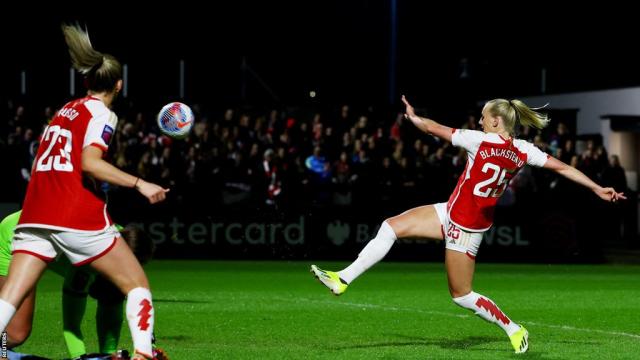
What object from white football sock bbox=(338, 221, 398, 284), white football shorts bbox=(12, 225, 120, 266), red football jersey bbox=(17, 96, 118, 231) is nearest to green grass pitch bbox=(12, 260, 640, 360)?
white football sock bbox=(338, 221, 398, 284)

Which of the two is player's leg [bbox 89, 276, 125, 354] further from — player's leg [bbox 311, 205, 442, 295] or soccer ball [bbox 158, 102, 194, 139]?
soccer ball [bbox 158, 102, 194, 139]

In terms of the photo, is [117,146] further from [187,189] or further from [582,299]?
[582,299]

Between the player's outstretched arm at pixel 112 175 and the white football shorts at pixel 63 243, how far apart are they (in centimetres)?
35

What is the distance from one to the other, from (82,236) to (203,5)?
39.2m

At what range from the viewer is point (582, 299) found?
1550 cm

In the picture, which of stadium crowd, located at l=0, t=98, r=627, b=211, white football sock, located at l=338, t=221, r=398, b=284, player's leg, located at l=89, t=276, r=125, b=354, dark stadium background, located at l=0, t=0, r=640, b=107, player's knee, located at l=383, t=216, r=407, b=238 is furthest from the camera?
dark stadium background, located at l=0, t=0, r=640, b=107

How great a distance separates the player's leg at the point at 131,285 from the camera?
686cm

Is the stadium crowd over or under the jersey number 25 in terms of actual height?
under

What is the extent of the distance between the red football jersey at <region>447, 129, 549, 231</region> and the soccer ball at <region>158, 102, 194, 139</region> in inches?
120

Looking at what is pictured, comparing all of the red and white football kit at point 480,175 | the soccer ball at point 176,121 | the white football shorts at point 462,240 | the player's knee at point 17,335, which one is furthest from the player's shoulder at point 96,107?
the soccer ball at point 176,121

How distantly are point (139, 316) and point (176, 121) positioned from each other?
485 centimetres

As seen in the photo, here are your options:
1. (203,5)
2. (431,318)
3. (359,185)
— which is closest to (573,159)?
(359,185)

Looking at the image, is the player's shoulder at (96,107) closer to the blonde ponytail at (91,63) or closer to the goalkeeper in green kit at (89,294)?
the blonde ponytail at (91,63)

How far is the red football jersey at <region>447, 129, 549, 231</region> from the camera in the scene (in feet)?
31.2
